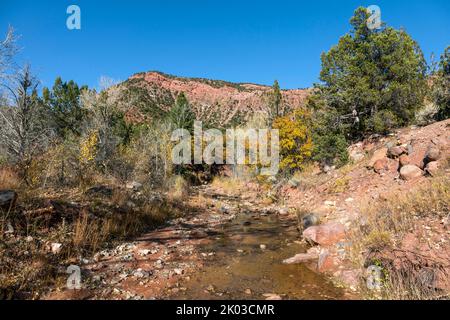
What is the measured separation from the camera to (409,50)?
47.9ft

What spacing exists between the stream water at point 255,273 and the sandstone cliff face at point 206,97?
51.7 meters

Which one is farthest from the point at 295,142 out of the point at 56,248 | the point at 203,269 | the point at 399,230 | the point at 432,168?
the point at 56,248

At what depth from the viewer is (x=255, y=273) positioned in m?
5.60

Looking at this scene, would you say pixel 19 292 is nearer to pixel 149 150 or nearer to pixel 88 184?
pixel 88 184

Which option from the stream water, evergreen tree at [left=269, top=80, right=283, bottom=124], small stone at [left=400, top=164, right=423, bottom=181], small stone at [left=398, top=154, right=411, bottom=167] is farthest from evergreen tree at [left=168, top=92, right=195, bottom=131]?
small stone at [left=400, top=164, right=423, bottom=181]

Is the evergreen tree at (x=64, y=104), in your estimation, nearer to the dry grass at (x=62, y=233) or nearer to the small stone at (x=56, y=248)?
the dry grass at (x=62, y=233)

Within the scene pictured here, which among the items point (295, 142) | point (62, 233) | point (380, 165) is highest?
point (295, 142)

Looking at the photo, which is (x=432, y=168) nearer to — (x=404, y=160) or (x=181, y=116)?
(x=404, y=160)

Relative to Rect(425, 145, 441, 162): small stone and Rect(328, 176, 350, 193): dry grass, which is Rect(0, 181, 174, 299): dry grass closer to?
Rect(328, 176, 350, 193): dry grass

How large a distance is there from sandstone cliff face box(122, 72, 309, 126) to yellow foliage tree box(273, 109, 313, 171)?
1573 inches

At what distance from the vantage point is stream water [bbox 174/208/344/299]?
4666 millimetres

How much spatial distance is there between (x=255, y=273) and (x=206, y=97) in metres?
93.7

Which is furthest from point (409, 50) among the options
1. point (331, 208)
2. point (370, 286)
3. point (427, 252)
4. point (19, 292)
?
point (19, 292)

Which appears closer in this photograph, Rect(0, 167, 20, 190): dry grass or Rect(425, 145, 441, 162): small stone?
Rect(0, 167, 20, 190): dry grass
